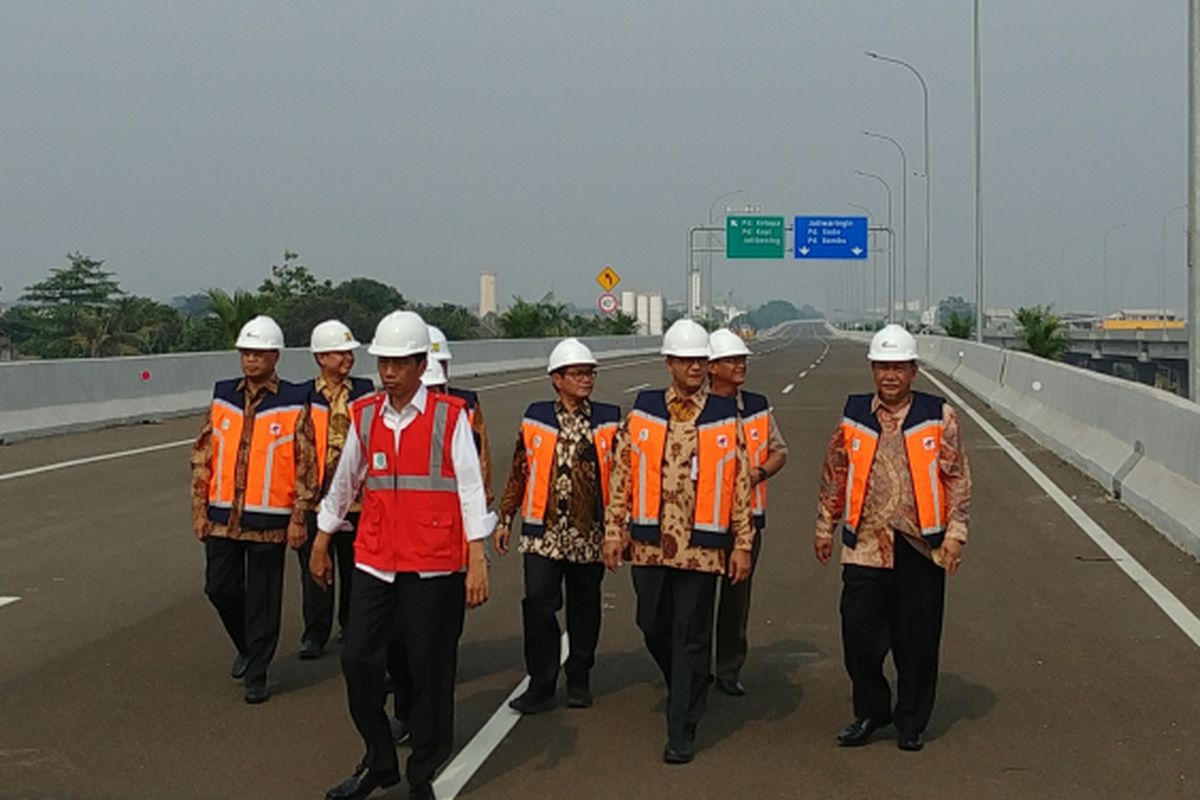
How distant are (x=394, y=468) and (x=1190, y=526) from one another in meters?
7.56

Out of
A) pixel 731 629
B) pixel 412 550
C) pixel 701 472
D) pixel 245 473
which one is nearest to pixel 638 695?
pixel 731 629

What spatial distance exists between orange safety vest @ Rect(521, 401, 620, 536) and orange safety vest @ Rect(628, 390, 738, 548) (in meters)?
0.58

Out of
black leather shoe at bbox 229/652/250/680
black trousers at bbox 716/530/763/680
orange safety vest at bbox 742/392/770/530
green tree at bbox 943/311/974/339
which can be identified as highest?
green tree at bbox 943/311/974/339

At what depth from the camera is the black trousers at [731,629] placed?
770cm

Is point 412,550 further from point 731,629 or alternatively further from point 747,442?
point 731,629

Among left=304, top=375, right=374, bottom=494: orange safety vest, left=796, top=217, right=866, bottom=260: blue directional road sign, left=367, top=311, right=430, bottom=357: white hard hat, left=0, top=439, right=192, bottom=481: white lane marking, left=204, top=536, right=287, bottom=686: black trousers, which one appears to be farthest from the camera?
left=796, top=217, right=866, bottom=260: blue directional road sign

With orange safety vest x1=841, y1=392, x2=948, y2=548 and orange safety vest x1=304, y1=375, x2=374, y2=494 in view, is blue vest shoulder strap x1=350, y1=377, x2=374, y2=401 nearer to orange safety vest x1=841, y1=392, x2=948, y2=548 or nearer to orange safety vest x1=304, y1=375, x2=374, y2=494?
orange safety vest x1=304, y1=375, x2=374, y2=494

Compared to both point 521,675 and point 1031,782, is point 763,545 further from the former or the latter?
point 1031,782

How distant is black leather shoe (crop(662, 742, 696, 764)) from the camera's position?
657 centimetres

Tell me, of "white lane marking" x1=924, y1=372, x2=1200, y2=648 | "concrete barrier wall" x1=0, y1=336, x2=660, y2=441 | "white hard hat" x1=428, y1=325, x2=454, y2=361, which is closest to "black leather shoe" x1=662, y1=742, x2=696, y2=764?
"white hard hat" x1=428, y1=325, x2=454, y2=361

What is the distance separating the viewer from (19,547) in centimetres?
1229

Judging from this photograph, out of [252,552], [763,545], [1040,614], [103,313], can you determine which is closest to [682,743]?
[252,552]

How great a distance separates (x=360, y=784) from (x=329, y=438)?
2.61m

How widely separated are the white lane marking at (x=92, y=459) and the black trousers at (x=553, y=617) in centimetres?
1081
